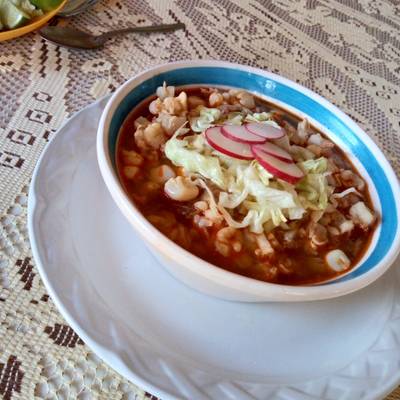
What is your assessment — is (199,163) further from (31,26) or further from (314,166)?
(31,26)

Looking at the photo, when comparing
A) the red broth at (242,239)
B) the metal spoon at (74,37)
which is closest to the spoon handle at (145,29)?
the metal spoon at (74,37)

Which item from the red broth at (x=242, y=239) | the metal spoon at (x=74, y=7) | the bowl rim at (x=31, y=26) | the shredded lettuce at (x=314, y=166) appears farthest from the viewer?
the metal spoon at (x=74, y=7)

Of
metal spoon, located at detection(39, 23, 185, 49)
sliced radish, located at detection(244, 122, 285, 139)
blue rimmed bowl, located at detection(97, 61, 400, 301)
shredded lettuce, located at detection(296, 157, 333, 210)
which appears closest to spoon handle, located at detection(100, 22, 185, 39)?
metal spoon, located at detection(39, 23, 185, 49)

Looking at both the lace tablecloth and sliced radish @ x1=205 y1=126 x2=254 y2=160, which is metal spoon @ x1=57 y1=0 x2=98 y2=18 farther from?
sliced radish @ x1=205 y1=126 x2=254 y2=160

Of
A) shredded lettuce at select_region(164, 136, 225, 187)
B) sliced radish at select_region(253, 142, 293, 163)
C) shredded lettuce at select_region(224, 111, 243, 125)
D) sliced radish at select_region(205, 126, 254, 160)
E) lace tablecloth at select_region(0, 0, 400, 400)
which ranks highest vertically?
sliced radish at select_region(253, 142, 293, 163)

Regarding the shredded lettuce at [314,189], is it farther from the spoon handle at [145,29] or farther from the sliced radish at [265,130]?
the spoon handle at [145,29]

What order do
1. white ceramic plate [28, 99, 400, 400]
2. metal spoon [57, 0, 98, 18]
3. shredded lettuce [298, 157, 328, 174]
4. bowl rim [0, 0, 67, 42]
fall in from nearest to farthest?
white ceramic plate [28, 99, 400, 400] → shredded lettuce [298, 157, 328, 174] → bowl rim [0, 0, 67, 42] → metal spoon [57, 0, 98, 18]

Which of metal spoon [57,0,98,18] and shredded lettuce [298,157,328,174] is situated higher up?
shredded lettuce [298,157,328,174]
